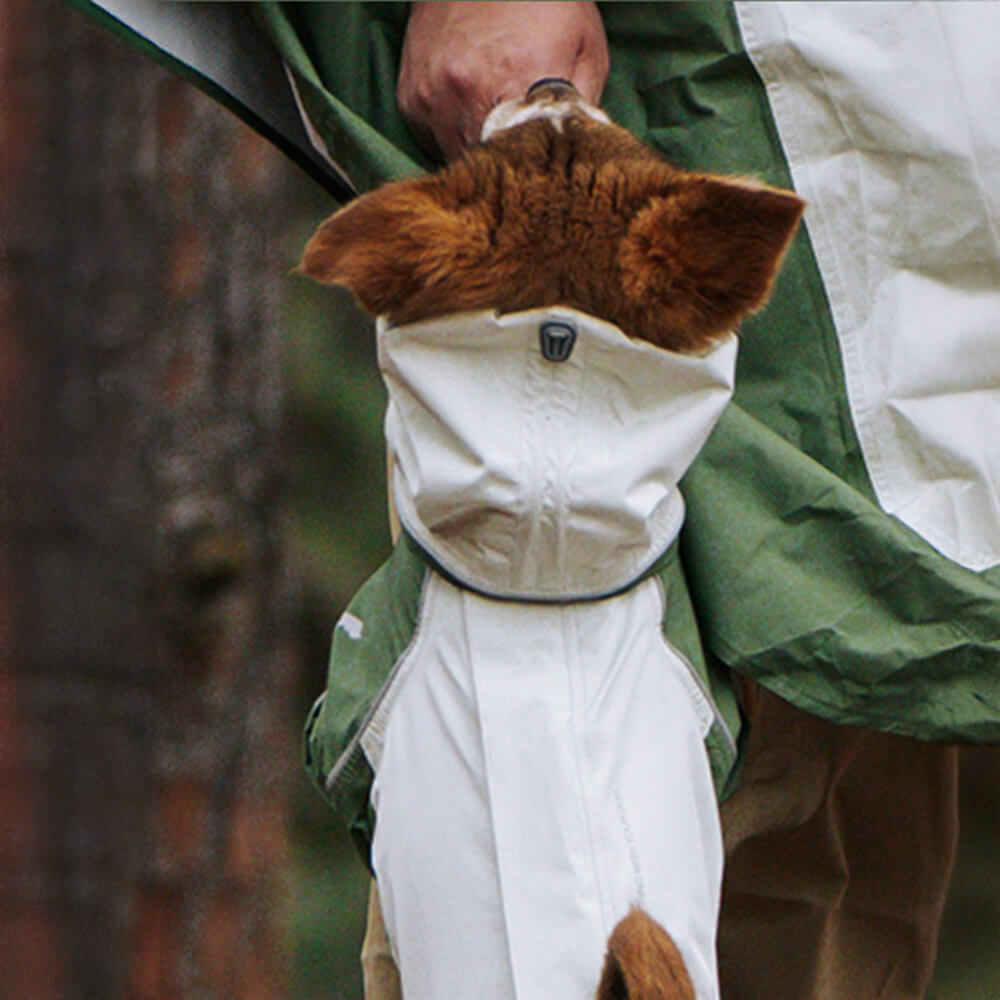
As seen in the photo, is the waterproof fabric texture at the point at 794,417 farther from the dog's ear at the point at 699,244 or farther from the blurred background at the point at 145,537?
the blurred background at the point at 145,537

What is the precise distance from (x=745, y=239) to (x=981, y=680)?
0.31 metres

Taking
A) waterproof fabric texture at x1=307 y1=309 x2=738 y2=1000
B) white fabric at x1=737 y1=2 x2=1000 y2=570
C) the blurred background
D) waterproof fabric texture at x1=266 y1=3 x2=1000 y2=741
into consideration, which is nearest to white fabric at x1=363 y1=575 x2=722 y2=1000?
waterproof fabric texture at x1=307 y1=309 x2=738 y2=1000

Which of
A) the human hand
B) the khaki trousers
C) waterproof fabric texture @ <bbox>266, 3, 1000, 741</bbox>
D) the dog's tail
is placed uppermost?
the human hand

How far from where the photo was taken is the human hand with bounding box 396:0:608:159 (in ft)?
4.29

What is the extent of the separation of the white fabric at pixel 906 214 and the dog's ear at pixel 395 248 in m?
0.31

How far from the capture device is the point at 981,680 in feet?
4.27

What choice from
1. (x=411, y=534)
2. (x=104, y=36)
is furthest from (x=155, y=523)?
(x=411, y=534)

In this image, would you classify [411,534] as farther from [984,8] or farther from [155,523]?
[155,523]

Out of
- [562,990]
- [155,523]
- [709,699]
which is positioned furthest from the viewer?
[155,523]

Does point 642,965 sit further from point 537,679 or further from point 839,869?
point 839,869

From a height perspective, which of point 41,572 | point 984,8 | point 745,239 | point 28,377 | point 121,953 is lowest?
Answer: point 121,953

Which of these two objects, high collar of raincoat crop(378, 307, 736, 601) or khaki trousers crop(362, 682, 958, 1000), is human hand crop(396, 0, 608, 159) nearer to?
high collar of raincoat crop(378, 307, 736, 601)

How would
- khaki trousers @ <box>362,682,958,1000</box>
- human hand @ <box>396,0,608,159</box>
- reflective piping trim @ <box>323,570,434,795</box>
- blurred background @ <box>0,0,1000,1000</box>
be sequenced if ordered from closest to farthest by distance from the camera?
1. reflective piping trim @ <box>323,570,434,795</box>
2. human hand @ <box>396,0,608,159</box>
3. khaki trousers @ <box>362,682,958,1000</box>
4. blurred background @ <box>0,0,1000,1000</box>

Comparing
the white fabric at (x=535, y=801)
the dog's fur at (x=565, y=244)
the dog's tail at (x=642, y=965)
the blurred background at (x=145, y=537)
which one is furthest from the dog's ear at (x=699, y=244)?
the blurred background at (x=145, y=537)
